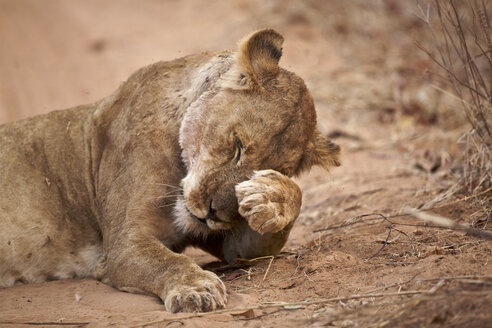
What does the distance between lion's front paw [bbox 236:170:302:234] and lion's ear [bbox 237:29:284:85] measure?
64cm

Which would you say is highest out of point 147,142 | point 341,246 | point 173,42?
point 173,42

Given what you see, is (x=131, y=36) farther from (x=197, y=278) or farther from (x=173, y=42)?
(x=197, y=278)

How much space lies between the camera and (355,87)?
8.92 meters

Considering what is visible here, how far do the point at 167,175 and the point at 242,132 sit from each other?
571 millimetres

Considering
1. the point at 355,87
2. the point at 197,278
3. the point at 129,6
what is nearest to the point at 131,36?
the point at 129,6

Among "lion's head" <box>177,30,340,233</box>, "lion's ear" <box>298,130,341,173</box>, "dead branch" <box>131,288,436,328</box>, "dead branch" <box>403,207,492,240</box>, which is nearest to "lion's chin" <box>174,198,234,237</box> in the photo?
"lion's head" <box>177,30,340,233</box>

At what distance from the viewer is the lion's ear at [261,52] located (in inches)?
145

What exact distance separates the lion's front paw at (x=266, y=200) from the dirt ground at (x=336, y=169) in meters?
0.34

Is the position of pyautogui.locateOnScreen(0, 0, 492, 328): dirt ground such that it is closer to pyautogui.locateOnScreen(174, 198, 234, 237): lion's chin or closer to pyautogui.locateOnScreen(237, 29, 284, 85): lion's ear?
pyautogui.locateOnScreen(174, 198, 234, 237): lion's chin

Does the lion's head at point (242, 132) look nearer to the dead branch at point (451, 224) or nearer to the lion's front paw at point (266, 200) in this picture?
the lion's front paw at point (266, 200)

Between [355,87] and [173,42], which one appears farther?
[173,42]

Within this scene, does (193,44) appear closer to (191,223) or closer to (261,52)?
(261,52)

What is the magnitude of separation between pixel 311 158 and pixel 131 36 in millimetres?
8330

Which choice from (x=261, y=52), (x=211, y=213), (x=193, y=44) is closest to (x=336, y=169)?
(x=261, y=52)
